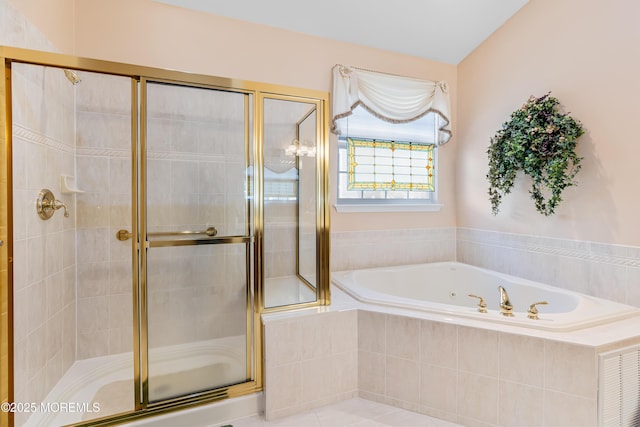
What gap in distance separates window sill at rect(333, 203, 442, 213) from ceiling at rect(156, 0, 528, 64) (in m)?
1.39

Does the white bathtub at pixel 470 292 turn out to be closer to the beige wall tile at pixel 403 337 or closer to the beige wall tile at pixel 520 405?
the beige wall tile at pixel 403 337

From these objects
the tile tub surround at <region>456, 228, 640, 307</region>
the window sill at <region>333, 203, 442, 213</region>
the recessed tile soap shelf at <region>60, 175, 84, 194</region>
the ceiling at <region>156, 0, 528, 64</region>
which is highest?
the ceiling at <region>156, 0, 528, 64</region>

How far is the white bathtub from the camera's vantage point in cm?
159

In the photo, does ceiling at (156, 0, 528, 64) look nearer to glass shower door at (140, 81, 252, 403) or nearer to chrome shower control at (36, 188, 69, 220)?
glass shower door at (140, 81, 252, 403)

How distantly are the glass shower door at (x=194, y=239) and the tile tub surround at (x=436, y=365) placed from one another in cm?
32

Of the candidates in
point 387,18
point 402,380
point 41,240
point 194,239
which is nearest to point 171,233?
point 194,239

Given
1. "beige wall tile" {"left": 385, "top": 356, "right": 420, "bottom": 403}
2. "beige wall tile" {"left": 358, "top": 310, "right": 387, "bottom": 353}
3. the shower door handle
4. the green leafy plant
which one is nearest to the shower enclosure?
the shower door handle

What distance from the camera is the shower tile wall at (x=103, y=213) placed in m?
1.98

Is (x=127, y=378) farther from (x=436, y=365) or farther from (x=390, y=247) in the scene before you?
(x=390, y=247)

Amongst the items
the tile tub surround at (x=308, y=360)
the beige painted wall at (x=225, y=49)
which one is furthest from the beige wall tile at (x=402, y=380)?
the beige painted wall at (x=225, y=49)

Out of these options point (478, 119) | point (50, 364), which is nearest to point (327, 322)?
point (50, 364)

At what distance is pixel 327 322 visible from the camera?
174 centimetres

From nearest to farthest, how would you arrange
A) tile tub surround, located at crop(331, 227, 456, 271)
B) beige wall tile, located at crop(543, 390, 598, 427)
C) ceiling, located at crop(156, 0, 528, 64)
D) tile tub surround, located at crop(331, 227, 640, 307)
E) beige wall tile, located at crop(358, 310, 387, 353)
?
beige wall tile, located at crop(543, 390, 598, 427) < beige wall tile, located at crop(358, 310, 387, 353) < tile tub surround, located at crop(331, 227, 640, 307) < ceiling, located at crop(156, 0, 528, 64) < tile tub surround, located at crop(331, 227, 456, 271)

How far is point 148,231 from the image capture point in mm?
1624
